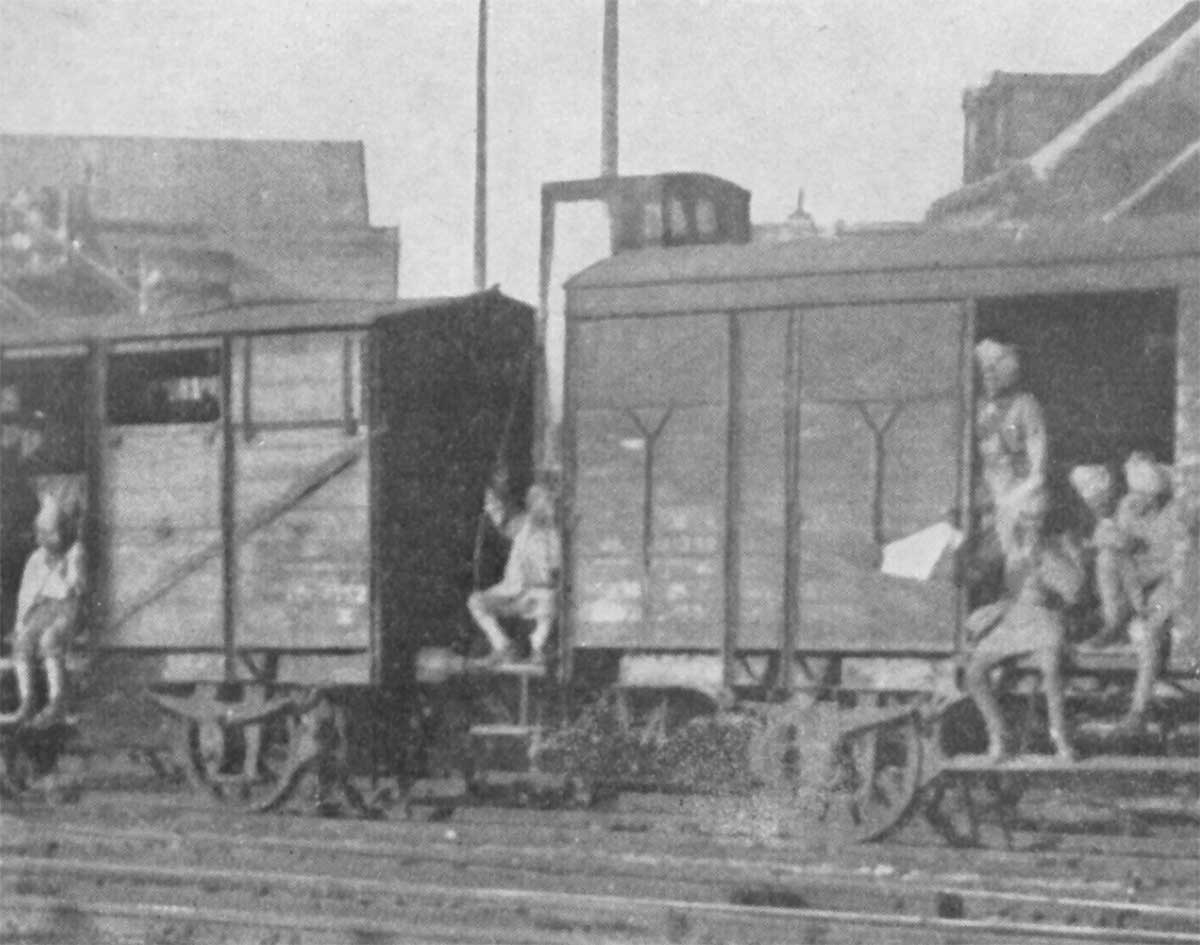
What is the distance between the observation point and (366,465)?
38.4 feet

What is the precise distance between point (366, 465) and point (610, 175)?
3.21 m

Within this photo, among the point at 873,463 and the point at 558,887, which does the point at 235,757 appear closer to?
the point at 558,887

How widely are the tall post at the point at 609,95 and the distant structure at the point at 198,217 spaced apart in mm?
8503

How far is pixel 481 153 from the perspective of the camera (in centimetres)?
1252

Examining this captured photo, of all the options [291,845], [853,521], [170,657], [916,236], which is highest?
[916,236]

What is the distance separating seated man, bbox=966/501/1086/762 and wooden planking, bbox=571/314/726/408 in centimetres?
198

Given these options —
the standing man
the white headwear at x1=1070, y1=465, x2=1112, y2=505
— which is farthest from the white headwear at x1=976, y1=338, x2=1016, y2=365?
the white headwear at x1=1070, y1=465, x2=1112, y2=505

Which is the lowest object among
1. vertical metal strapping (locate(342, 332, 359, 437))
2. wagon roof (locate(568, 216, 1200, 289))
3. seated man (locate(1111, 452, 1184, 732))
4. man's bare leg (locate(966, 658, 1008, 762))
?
man's bare leg (locate(966, 658, 1008, 762))

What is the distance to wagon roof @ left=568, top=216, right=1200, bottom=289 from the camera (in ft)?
32.2

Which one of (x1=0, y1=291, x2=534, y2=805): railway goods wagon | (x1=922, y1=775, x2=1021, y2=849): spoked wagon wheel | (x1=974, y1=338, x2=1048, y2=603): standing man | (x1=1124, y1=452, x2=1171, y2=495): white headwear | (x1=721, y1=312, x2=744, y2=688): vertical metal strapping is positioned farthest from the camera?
(x1=0, y1=291, x2=534, y2=805): railway goods wagon

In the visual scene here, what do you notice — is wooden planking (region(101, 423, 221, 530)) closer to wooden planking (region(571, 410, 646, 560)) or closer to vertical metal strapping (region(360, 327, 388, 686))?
vertical metal strapping (region(360, 327, 388, 686))

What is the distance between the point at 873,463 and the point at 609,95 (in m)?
3.46

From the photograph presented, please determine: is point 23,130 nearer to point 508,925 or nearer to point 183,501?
point 183,501

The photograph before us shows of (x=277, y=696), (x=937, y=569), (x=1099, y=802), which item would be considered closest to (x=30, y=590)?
(x=277, y=696)
